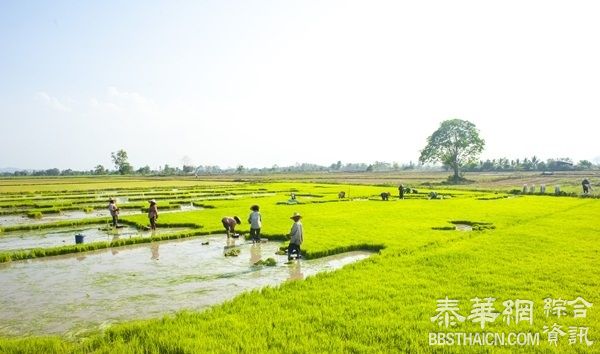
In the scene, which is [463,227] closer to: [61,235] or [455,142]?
[61,235]

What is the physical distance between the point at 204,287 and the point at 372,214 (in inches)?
685

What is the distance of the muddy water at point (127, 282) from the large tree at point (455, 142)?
242ft

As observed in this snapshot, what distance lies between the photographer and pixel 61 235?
2194cm

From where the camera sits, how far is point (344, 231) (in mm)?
20312

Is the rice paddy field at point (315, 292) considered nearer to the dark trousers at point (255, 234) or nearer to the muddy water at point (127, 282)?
the muddy water at point (127, 282)

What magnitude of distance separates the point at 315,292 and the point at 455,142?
8057 cm

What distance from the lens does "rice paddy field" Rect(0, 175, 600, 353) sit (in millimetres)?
7559

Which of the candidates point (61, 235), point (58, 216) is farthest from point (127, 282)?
point (58, 216)

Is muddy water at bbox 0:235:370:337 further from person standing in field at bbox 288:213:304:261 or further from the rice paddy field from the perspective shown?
person standing in field at bbox 288:213:304:261

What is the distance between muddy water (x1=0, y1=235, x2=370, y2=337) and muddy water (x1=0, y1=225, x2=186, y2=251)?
3.40 metres

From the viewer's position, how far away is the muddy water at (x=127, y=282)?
9602mm

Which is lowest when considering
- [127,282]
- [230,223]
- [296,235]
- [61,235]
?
[127,282]

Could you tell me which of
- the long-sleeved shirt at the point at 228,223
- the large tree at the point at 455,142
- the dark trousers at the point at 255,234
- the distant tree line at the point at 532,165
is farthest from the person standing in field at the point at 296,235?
the distant tree line at the point at 532,165

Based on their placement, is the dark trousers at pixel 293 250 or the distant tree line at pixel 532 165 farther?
the distant tree line at pixel 532 165
